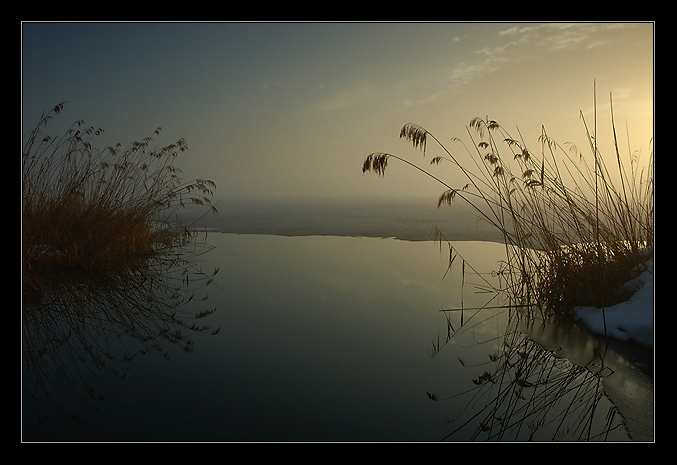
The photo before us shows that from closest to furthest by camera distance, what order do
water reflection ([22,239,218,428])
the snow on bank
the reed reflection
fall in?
1. the reed reflection
2. water reflection ([22,239,218,428])
3. the snow on bank

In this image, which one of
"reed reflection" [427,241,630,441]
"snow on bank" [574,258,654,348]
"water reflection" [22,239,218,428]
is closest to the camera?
"reed reflection" [427,241,630,441]

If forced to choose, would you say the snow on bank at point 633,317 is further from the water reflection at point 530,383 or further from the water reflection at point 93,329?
the water reflection at point 93,329

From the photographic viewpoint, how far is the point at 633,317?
232 centimetres

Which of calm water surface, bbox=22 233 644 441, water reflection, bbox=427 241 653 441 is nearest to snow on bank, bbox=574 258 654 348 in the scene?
water reflection, bbox=427 241 653 441

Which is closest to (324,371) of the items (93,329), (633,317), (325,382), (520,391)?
(325,382)

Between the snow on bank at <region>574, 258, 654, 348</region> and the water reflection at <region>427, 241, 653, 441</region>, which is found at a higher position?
the snow on bank at <region>574, 258, 654, 348</region>

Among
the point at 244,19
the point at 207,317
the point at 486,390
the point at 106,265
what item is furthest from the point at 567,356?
the point at 106,265

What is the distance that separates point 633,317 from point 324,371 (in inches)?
65.5

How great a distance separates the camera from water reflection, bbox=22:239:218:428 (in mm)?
1719

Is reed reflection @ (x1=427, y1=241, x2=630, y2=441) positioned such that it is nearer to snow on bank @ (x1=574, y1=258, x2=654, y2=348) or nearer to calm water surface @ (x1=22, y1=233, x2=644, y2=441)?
calm water surface @ (x1=22, y1=233, x2=644, y2=441)

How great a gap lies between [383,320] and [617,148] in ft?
5.79

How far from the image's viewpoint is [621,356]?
2.06 metres

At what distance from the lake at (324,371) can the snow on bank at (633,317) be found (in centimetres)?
13

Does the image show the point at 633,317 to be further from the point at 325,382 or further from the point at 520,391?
the point at 325,382
